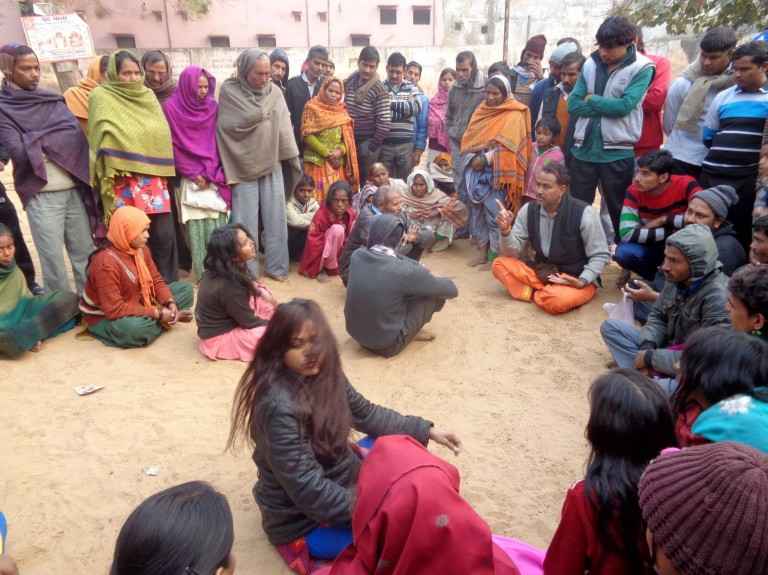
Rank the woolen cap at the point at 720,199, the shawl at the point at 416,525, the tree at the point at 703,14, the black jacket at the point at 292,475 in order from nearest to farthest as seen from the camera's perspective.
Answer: the shawl at the point at 416,525
the black jacket at the point at 292,475
the woolen cap at the point at 720,199
the tree at the point at 703,14

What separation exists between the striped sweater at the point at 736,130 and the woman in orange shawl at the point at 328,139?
10.9 feet

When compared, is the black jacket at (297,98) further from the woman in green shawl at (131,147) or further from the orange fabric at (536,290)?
the orange fabric at (536,290)

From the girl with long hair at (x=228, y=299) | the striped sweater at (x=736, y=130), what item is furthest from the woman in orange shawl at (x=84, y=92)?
the striped sweater at (x=736, y=130)

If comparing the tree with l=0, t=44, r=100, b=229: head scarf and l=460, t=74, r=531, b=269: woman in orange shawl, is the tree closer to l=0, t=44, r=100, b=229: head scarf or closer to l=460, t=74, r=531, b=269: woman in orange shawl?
l=460, t=74, r=531, b=269: woman in orange shawl

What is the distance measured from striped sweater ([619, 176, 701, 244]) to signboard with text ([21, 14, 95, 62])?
11.3m

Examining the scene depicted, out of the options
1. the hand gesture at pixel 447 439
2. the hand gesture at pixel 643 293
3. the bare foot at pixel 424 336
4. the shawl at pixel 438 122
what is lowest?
the bare foot at pixel 424 336

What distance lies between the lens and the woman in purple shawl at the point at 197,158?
17.3 feet

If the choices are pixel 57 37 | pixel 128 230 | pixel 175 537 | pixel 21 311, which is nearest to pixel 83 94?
pixel 128 230

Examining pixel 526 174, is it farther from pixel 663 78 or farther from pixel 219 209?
pixel 219 209

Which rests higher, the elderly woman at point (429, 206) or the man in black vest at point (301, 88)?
the man in black vest at point (301, 88)

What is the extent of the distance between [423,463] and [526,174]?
4856 mm

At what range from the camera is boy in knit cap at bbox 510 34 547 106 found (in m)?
6.69

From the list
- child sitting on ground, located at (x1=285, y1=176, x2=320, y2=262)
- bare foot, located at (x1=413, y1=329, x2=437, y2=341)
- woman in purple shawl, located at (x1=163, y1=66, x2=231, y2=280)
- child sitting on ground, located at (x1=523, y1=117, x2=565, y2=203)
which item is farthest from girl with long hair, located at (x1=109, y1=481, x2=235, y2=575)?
child sitting on ground, located at (x1=285, y1=176, x2=320, y2=262)

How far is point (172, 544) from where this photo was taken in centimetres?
131
